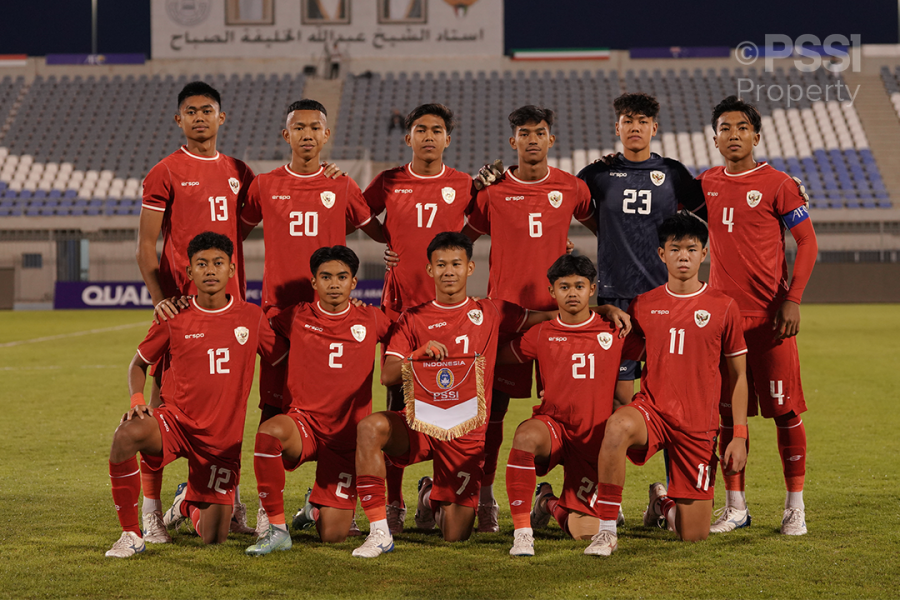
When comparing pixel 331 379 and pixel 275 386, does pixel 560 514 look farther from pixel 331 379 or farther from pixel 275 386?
pixel 275 386

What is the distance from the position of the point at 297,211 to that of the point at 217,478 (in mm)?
1439

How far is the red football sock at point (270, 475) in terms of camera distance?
392 centimetres

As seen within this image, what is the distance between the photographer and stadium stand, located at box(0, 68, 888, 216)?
27.3 m

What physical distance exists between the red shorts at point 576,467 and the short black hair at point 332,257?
3.88 ft

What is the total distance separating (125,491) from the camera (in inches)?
153

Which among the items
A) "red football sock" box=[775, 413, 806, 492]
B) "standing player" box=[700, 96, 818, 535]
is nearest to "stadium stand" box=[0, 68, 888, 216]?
"standing player" box=[700, 96, 818, 535]

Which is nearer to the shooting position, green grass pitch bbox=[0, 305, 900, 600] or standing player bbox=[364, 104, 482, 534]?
green grass pitch bbox=[0, 305, 900, 600]

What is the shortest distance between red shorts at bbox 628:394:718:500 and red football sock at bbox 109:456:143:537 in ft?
7.59

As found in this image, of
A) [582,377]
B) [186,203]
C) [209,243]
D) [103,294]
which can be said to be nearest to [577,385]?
[582,377]

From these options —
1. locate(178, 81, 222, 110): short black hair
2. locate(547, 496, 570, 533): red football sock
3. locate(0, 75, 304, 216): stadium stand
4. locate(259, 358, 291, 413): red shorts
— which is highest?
locate(0, 75, 304, 216): stadium stand

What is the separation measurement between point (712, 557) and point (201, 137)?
10.9 ft

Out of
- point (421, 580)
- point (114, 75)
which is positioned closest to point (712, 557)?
point (421, 580)

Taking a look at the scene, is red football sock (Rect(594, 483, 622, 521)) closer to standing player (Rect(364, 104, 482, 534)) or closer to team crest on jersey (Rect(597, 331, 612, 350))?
team crest on jersey (Rect(597, 331, 612, 350))

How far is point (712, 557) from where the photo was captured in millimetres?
3816
